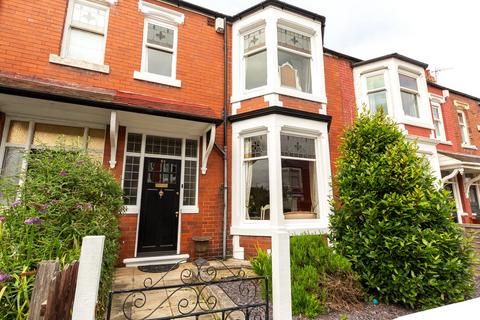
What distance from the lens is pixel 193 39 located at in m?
7.05

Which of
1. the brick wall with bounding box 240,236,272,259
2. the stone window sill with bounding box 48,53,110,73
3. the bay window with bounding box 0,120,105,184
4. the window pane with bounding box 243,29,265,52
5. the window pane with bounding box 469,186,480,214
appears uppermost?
the window pane with bounding box 243,29,265,52

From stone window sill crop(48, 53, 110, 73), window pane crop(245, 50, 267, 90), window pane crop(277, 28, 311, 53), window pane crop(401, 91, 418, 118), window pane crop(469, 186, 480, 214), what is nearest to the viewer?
stone window sill crop(48, 53, 110, 73)

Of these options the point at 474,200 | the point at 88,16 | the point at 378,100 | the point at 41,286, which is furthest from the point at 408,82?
the point at 41,286

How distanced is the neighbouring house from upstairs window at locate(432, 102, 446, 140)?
652 cm

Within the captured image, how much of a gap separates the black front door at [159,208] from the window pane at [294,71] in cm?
427

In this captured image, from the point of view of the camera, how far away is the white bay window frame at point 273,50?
22.0ft

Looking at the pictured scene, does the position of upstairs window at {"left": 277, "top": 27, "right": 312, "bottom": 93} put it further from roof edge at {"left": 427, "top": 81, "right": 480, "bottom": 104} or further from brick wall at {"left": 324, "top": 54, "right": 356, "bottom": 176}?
roof edge at {"left": 427, "top": 81, "right": 480, "bottom": 104}

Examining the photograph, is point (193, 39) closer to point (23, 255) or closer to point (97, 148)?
point (97, 148)

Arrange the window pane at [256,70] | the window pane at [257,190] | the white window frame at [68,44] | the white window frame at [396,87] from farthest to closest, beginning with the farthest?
1. the white window frame at [396,87]
2. the window pane at [256,70]
3. the window pane at [257,190]
4. the white window frame at [68,44]

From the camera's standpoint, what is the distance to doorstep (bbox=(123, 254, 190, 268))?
528cm

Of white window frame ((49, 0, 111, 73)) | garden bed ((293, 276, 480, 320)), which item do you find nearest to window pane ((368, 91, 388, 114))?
garden bed ((293, 276, 480, 320))

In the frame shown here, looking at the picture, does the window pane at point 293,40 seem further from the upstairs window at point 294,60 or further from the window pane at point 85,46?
the window pane at point 85,46

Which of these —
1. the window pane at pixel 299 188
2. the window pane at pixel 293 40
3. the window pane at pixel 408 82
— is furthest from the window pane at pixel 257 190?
the window pane at pixel 408 82

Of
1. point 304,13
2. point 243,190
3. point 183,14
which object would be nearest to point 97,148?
point 243,190
